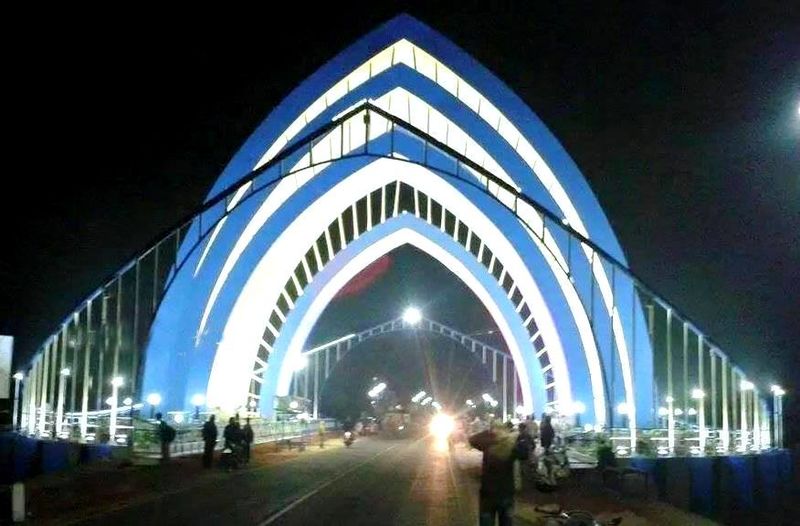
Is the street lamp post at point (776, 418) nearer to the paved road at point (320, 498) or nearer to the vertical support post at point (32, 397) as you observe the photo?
the paved road at point (320, 498)

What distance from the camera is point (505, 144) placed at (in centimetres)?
4188

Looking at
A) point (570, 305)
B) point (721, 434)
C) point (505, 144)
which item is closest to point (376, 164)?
point (505, 144)

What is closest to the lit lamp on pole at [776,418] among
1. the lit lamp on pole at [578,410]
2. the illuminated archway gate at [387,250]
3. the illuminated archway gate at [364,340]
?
the illuminated archway gate at [387,250]

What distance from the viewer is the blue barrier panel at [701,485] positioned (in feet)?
90.0

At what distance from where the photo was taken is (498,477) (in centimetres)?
1052

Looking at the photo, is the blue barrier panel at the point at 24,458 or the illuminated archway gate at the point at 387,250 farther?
the illuminated archway gate at the point at 387,250

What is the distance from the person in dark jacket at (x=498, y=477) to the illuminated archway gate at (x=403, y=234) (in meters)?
21.6

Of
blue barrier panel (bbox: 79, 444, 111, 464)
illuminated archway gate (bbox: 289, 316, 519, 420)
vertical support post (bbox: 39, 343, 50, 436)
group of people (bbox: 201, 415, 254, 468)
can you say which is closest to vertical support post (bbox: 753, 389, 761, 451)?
group of people (bbox: 201, 415, 254, 468)

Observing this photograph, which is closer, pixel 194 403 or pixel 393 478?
pixel 393 478

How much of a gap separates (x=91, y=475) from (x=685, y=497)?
1462 centimetres

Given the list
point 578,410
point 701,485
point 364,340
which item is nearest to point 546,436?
point 701,485

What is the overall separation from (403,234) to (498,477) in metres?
44.4

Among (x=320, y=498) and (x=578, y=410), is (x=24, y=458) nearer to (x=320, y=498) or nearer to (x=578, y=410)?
(x=320, y=498)

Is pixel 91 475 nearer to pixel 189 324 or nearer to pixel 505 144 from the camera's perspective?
pixel 189 324
